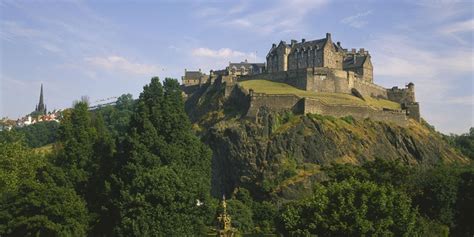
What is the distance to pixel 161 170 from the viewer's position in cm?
4372

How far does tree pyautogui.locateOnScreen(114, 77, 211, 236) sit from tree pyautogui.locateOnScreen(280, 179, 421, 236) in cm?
772

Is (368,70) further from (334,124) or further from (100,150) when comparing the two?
(100,150)

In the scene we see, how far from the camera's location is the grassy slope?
102m

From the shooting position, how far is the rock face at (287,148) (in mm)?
87125

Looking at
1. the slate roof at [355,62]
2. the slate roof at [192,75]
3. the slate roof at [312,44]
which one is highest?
the slate roof at [312,44]

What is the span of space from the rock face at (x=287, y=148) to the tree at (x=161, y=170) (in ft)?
109

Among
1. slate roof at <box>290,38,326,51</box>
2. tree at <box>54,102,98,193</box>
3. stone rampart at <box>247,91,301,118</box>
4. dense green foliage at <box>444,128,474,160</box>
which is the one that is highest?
slate roof at <box>290,38,326,51</box>

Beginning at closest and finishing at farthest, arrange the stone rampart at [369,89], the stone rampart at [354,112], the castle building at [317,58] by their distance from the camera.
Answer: the stone rampart at [354,112] < the stone rampart at [369,89] < the castle building at [317,58]

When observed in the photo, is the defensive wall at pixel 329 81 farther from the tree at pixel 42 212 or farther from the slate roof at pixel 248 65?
the tree at pixel 42 212

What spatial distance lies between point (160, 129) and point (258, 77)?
67.1 m

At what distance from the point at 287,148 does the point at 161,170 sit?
48648mm

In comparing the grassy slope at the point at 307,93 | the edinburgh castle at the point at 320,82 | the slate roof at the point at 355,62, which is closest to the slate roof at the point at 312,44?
the edinburgh castle at the point at 320,82

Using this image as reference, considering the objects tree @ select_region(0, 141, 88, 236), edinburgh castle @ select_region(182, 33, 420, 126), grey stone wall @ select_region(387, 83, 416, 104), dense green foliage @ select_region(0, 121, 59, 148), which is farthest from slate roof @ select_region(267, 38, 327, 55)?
tree @ select_region(0, 141, 88, 236)

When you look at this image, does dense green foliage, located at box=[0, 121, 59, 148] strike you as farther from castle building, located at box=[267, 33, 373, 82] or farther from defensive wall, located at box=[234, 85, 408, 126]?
defensive wall, located at box=[234, 85, 408, 126]
